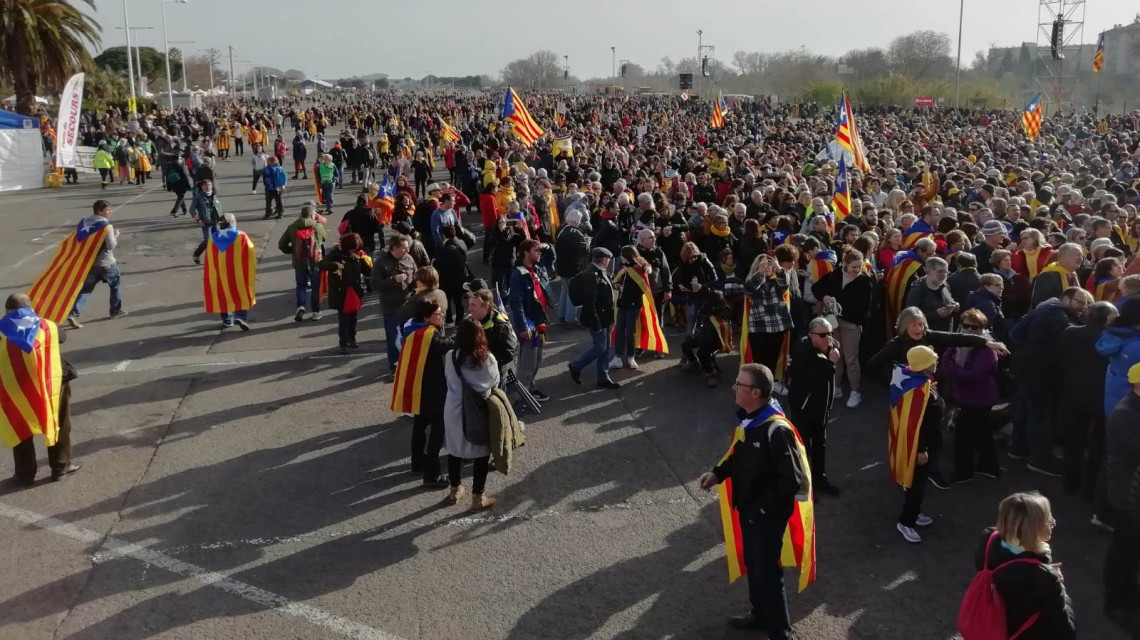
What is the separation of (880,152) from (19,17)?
28.0 metres

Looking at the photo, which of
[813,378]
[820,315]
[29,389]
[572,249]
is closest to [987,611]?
[813,378]

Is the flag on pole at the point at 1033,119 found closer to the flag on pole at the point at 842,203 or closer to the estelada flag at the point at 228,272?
the flag on pole at the point at 842,203

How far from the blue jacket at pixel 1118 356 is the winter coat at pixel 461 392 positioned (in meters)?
4.10

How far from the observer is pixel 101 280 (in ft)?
40.5

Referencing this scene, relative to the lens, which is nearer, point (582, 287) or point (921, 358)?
point (921, 358)

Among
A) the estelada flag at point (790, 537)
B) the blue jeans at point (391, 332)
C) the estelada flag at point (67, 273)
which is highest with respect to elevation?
the estelada flag at point (67, 273)

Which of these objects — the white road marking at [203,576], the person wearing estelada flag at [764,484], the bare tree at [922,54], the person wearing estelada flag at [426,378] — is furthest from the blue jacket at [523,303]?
the bare tree at [922,54]

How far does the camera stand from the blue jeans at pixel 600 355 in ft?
31.3

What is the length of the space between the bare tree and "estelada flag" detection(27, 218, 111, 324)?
85236 mm

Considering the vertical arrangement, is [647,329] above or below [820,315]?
below

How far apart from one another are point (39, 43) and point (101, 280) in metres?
24.0

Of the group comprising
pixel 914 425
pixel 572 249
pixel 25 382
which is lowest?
pixel 914 425

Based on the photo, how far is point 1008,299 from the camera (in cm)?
893

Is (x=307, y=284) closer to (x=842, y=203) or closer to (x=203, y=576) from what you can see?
(x=203, y=576)
